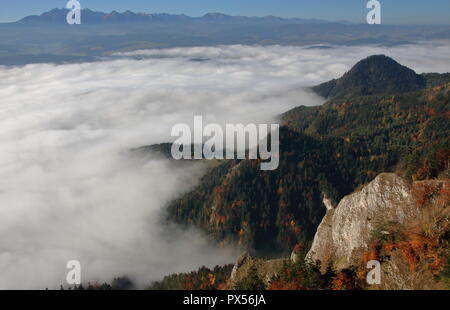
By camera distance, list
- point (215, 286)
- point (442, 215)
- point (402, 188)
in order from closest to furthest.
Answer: point (442, 215)
point (402, 188)
point (215, 286)

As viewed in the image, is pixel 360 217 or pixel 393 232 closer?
pixel 393 232

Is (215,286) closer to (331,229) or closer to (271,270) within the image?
(271,270)

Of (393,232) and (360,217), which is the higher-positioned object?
(393,232)

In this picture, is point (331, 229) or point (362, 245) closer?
point (362, 245)

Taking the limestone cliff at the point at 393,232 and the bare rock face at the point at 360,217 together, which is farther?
the bare rock face at the point at 360,217

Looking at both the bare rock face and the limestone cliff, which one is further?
the bare rock face
